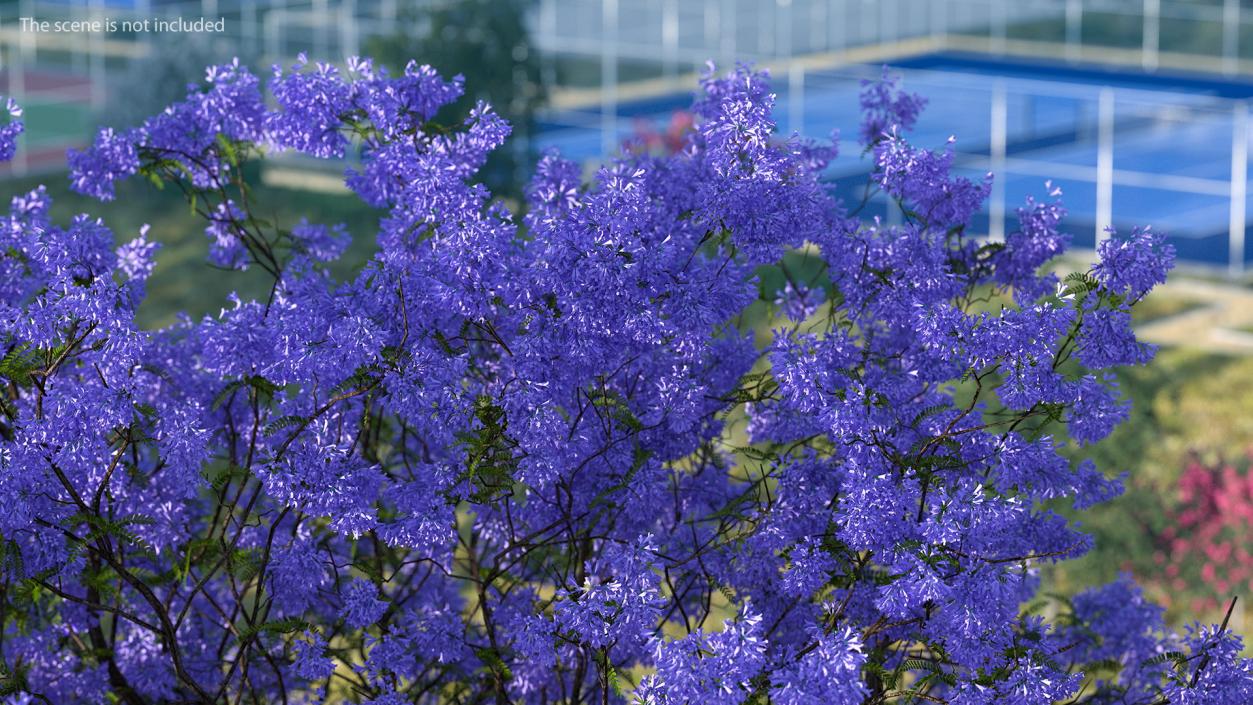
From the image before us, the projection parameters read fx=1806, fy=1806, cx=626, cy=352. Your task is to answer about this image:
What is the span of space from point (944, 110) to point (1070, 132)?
9.63ft

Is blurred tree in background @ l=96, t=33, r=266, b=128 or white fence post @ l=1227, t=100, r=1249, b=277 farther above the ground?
blurred tree in background @ l=96, t=33, r=266, b=128

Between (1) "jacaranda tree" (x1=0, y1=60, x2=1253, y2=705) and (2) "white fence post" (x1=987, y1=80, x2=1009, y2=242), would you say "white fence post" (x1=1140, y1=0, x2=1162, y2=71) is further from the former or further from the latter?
(1) "jacaranda tree" (x1=0, y1=60, x2=1253, y2=705)

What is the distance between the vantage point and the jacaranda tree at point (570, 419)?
4637 mm

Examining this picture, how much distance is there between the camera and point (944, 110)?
27.0 metres

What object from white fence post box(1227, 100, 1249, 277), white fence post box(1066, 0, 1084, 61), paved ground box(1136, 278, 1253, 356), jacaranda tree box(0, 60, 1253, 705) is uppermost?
white fence post box(1066, 0, 1084, 61)

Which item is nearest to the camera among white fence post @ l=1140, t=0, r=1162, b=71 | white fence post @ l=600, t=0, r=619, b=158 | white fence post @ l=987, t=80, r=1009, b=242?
white fence post @ l=987, t=80, r=1009, b=242

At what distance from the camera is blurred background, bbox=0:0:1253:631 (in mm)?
12156

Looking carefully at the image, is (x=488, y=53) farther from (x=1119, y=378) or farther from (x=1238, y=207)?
(x=1119, y=378)

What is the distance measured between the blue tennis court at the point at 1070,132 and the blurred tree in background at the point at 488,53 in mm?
2633

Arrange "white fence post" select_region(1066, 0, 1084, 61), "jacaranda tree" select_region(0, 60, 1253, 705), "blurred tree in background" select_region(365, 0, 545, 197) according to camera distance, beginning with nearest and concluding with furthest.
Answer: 1. "jacaranda tree" select_region(0, 60, 1253, 705)
2. "blurred tree in background" select_region(365, 0, 545, 197)
3. "white fence post" select_region(1066, 0, 1084, 61)

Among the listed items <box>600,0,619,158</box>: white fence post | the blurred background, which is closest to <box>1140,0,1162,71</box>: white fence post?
the blurred background

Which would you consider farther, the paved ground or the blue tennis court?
the blue tennis court

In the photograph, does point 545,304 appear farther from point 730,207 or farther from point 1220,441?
point 1220,441

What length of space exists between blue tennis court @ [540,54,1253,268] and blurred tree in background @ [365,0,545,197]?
2.63 meters
